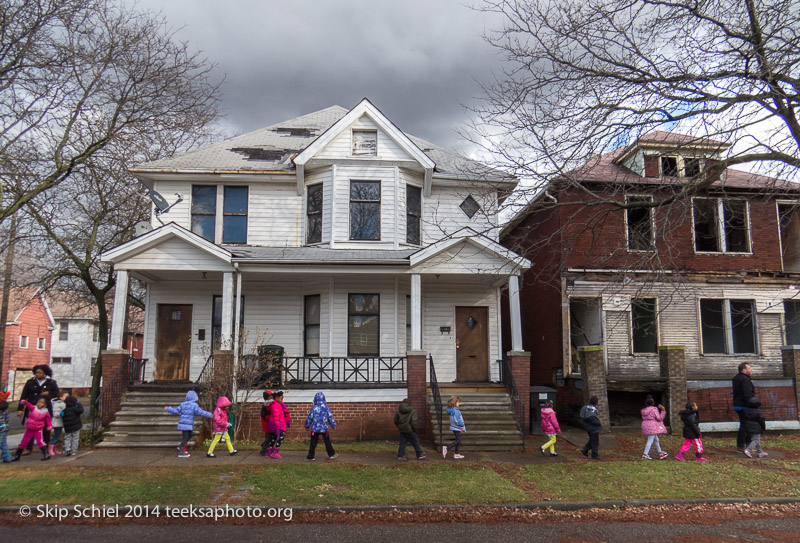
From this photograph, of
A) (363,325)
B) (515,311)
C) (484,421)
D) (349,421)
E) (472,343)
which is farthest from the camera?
(472,343)

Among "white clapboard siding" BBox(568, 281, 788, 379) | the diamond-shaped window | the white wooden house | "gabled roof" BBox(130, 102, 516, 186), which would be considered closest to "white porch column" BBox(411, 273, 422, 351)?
the white wooden house

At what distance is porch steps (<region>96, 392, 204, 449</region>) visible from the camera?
1201 centimetres

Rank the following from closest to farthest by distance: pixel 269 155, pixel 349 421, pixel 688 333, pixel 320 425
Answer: pixel 320 425, pixel 349 421, pixel 688 333, pixel 269 155

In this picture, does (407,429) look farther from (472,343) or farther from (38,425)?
(38,425)

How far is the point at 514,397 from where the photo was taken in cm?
1389

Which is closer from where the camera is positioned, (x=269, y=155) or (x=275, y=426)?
(x=275, y=426)

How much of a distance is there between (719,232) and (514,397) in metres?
9.60

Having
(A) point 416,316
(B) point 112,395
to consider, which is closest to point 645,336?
(A) point 416,316

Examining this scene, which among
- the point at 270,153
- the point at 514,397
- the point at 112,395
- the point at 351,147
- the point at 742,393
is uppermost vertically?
the point at 270,153

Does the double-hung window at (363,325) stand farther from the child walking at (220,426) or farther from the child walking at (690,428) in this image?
the child walking at (690,428)

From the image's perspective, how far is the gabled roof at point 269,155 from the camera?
16066 millimetres

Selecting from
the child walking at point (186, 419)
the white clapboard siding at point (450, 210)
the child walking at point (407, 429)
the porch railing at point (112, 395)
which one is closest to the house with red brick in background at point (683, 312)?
the white clapboard siding at point (450, 210)

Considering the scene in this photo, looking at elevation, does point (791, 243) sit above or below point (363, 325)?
above

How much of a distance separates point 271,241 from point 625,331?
11073 mm
